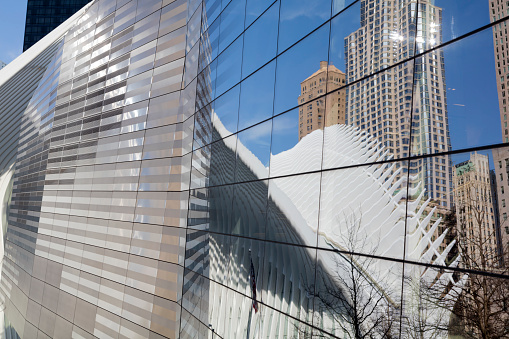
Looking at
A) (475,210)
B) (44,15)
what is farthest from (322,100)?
(44,15)

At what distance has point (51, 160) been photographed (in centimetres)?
2152

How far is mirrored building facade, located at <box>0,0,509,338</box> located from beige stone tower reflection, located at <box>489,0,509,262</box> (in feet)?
0.08

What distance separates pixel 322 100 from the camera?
729cm

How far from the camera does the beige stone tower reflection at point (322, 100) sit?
693 centimetres

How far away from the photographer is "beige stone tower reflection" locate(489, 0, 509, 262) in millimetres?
4340

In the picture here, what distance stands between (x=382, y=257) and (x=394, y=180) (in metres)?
1.01

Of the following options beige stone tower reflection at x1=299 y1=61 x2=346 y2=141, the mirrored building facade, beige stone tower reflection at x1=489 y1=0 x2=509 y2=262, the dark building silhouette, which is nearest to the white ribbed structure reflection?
the mirrored building facade

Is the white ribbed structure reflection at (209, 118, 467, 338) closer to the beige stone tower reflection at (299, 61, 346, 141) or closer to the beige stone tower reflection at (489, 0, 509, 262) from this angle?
the beige stone tower reflection at (299, 61, 346, 141)

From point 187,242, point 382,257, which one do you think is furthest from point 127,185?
point 382,257

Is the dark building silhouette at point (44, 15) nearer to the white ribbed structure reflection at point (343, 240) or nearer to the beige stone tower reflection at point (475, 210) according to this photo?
the white ribbed structure reflection at point (343, 240)

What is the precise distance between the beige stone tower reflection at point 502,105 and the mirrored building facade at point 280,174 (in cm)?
2

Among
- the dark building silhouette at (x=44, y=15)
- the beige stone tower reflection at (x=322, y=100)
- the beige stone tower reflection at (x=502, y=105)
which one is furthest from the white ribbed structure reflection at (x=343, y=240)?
the dark building silhouette at (x=44, y=15)

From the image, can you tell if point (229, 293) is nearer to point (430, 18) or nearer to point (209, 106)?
point (209, 106)

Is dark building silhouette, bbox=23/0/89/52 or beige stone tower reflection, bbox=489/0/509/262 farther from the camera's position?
dark building silhouette, bbox=23/0/89/52
